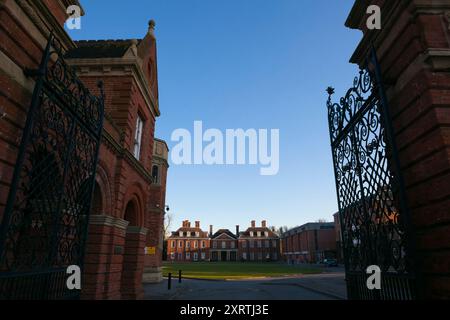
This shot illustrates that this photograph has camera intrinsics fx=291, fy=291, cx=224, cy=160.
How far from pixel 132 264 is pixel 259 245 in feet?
242

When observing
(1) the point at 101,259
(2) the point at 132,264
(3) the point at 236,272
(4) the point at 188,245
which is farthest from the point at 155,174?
(4) the point at 188,245

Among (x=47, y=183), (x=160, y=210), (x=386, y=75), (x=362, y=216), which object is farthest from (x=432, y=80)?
(x=160, y=210)

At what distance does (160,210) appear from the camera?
22.5 m

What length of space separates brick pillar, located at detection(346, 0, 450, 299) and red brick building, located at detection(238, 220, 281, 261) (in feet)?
262

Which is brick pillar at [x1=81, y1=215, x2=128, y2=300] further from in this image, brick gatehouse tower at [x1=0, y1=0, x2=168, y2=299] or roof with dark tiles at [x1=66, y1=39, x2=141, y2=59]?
roof with dark tiles at [x1=66, y1=39, x2=141, y2=59]

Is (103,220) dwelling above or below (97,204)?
below

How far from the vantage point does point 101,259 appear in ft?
27.7

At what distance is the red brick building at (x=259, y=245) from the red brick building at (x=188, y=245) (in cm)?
1028

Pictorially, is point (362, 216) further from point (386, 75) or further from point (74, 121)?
point (74, 121)

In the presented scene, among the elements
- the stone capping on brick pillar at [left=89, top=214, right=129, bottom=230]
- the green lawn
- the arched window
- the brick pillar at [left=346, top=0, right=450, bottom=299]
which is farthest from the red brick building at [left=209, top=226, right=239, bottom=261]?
the brick pillar at [left=346, top=0, right=450, bottom=299]

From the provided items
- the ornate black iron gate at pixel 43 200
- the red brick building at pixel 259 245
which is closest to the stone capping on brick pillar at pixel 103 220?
the ornate black iron gate at pixel 43 200

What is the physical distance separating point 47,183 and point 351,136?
510 centimetres

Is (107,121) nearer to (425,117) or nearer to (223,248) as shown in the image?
(425,117)

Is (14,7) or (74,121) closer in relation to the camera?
(14,7)
